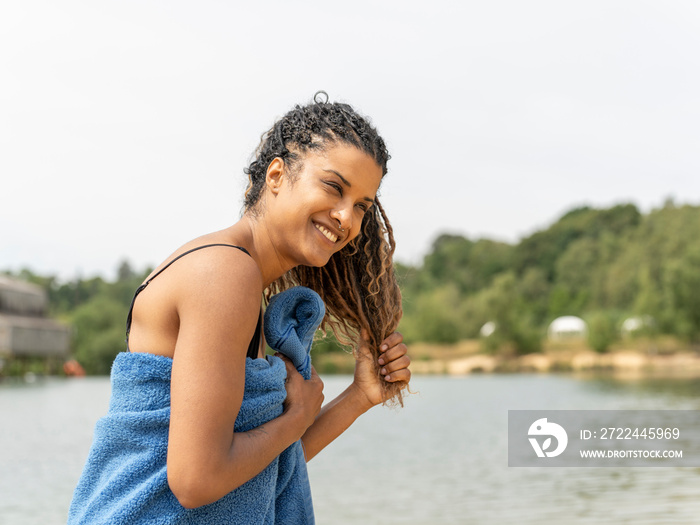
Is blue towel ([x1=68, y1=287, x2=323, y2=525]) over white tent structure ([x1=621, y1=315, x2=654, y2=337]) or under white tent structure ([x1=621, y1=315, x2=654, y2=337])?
over

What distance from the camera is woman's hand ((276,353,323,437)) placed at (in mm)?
1452

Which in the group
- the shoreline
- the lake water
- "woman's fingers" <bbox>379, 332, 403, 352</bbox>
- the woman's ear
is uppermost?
the woman's ear

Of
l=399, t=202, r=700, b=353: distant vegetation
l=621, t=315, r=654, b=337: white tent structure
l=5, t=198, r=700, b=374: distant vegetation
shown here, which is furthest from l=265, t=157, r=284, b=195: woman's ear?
l=621, t=315, r=654, b=337: white tent structure

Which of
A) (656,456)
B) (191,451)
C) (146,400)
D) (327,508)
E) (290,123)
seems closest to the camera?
(191,451)

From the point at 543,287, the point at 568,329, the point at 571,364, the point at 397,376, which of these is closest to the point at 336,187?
the point at 397,376

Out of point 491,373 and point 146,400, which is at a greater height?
point 146,400

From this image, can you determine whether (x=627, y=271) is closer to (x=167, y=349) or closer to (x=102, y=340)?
(x=102, y=340)

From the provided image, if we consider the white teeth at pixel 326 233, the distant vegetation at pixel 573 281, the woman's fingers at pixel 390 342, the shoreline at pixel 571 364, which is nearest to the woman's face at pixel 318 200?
the white teeth at pixel 326 233

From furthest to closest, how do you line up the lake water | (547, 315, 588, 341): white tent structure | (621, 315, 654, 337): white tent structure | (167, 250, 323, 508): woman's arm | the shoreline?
(547, 315, 588, 341): white tent structure, (621, 315, 654, 337): white tent structure, the shoreline, the lake water, (167, 250, 323, 508): woman's arm

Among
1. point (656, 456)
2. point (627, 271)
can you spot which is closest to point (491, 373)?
point (627, 271)

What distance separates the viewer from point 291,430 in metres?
1.41

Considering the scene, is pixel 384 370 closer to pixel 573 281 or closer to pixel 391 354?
pixel 391 354

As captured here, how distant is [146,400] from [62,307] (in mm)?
76089

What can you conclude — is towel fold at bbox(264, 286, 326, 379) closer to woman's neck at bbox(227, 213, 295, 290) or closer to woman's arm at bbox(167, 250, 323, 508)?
woman's neck at bbox(227, 213, 295, 290)
